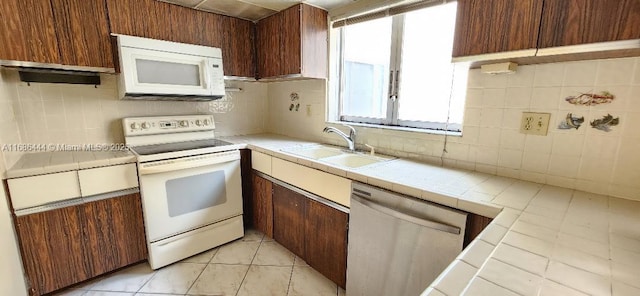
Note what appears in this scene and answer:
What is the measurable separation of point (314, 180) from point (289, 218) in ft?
1.57

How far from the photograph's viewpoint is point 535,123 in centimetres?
135

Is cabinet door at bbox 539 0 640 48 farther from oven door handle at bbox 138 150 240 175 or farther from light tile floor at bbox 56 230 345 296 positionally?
oven door handle at bbox 138 150 240 175

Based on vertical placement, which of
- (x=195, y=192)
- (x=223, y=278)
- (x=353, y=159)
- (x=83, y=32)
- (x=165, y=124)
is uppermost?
(x=83, y=32)

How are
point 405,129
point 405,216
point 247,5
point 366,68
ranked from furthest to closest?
point 366,68
point 247,5
point 405,129
point 405,216

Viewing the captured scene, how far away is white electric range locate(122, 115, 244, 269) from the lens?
1.89 m

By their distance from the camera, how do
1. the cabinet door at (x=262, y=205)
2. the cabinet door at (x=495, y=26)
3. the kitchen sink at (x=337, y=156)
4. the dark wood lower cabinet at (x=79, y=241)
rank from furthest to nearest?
the cabinet door at (x=262, y=205) → the kitchen sink at (x=337, y=156) → the dark wood lower cabinet at (x=79, y=241) → the cabinet door at (x=495, y=26)

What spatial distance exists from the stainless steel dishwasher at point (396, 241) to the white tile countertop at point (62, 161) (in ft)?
5.10

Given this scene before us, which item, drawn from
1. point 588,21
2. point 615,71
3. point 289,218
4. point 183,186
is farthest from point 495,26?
point 183,186

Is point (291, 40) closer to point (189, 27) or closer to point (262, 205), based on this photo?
point (189, 27)

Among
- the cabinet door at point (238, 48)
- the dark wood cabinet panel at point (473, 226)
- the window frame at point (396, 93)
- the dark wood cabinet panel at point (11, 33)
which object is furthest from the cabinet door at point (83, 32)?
the dark wood cabinet panel at point (473, 226)

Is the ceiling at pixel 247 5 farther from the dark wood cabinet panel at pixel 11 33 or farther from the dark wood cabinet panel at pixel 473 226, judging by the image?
the dark wood cabinet panel at pixel 473 226

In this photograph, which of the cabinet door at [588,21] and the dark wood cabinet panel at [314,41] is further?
the dark wood cabinet panel at [314,41]

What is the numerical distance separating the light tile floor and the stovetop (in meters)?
0.84

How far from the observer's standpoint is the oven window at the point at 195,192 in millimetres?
1962
